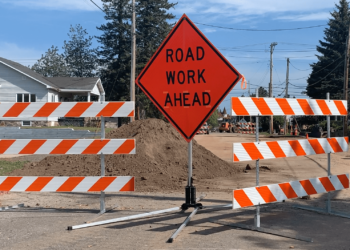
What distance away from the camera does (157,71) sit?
7.56 metres

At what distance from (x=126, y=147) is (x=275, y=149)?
2521 millimetres

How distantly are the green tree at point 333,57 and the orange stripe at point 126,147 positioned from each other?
2207 inches

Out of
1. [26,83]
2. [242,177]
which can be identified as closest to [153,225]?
[242,177]

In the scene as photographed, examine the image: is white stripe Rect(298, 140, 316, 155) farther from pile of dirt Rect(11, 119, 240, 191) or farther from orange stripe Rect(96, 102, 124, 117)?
pile of dirt Rect(11, 119, 240, 191)

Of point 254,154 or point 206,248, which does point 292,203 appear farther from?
point 206,248

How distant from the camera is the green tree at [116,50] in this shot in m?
57.3

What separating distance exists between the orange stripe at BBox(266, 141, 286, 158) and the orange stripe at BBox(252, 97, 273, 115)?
48 cm

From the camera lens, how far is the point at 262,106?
6848 millimetres

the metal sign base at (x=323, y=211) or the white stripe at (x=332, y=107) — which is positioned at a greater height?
the white stripe at (x=332, y=107)

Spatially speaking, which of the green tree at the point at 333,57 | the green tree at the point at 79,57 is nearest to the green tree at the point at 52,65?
the green tree at the point at 79,57

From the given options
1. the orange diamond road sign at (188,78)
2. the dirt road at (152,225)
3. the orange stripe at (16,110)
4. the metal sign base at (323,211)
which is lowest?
the dirt road at (152,225)

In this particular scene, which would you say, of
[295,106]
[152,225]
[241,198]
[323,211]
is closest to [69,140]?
[152,225]

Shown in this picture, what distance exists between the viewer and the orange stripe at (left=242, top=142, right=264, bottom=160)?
21.3 ft

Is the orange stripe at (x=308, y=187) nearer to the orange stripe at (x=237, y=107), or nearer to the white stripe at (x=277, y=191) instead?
the white stripe at (x=277, y=191)
